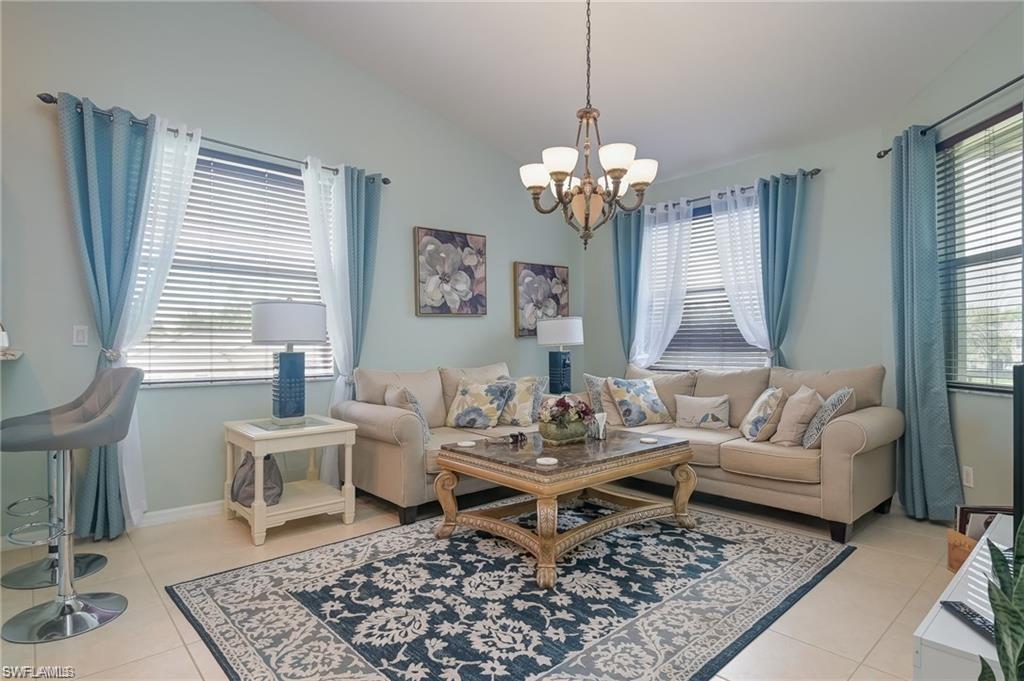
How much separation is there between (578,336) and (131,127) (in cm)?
352

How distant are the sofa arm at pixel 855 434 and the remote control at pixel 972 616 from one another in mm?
1613

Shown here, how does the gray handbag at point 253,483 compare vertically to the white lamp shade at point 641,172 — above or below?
below

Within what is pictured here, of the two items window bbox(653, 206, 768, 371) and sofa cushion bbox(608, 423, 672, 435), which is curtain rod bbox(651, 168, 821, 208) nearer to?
window bbox(653, 206, 768, 371)

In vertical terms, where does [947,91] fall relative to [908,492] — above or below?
above

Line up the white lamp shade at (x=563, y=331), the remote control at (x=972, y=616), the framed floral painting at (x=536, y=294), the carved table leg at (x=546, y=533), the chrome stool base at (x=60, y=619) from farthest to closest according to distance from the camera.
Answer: the framed floral painting at (x=536, y=294) → the white lamp shade at (x=563, y=331) → the carved table leg at (x=546, y=533) → the chrome stool base at (x=60, y=619) → the remote control at (x=972, y=616)

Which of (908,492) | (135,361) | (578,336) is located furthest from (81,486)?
(908,492)

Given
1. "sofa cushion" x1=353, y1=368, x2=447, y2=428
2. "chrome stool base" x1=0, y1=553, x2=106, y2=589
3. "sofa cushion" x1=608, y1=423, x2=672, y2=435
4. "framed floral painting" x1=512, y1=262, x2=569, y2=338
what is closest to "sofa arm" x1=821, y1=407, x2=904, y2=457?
"sofa cushion" x1=608, y1=423, x2=672, y2=435

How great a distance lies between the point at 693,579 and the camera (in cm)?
255

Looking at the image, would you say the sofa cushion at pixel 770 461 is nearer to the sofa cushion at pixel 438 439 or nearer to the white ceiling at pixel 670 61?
the sofa cushion at pixel 438 439

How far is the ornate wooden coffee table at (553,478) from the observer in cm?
254

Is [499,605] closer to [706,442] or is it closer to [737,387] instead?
[706,442]

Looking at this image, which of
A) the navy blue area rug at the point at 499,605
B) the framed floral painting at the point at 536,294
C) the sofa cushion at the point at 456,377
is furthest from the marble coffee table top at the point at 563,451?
the framed floral painting at the point at 536,294

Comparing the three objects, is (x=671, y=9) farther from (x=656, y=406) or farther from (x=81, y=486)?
(x=81, y=486)

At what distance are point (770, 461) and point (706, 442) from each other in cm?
44
